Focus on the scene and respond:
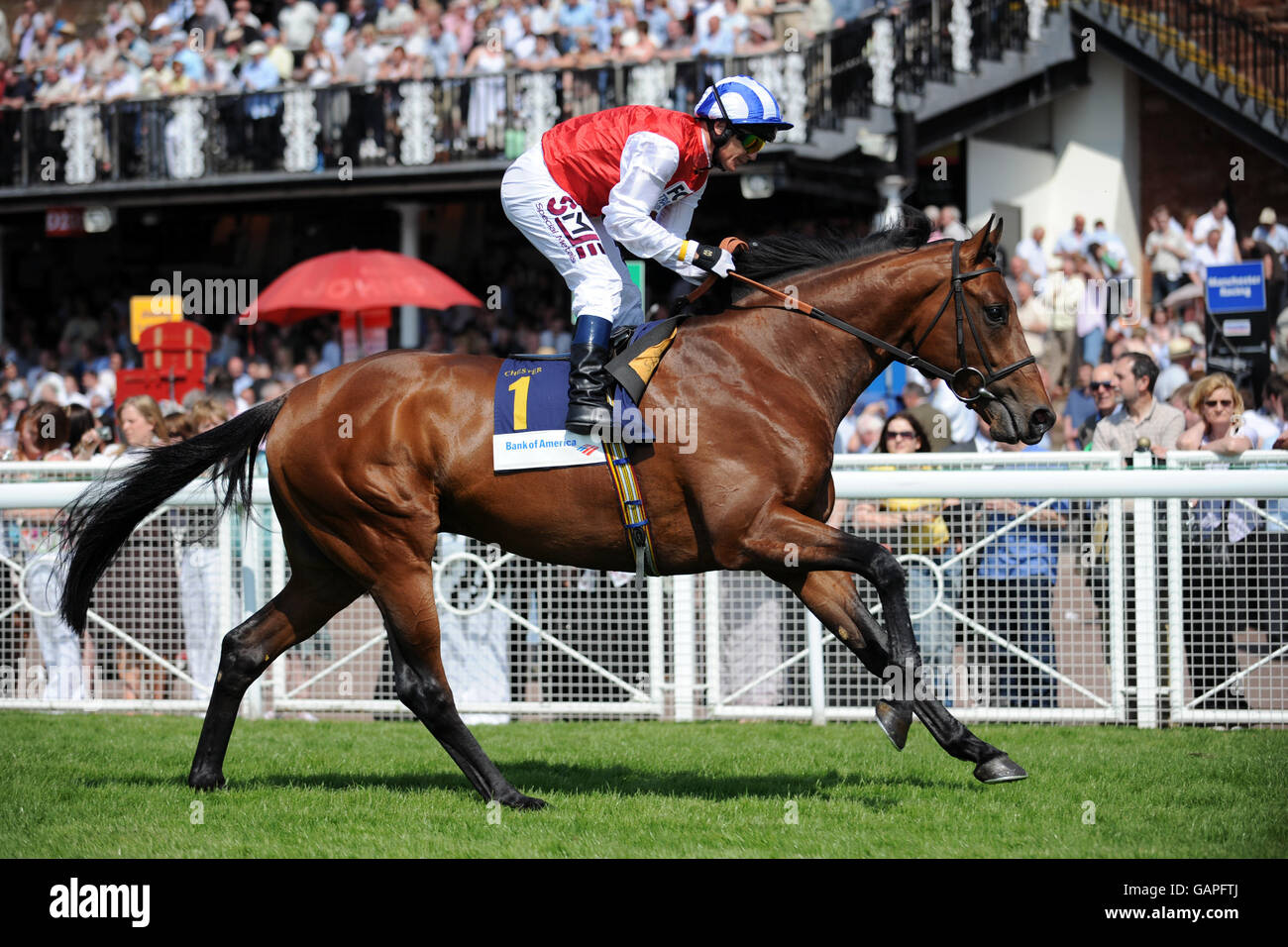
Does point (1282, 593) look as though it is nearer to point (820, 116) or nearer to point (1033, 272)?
point (1033, 272)

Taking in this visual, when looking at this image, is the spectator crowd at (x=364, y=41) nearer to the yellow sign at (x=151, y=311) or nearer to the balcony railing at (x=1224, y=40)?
the balcony railing at (x=1224, y=40)

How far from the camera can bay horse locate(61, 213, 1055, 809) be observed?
5.09 metres

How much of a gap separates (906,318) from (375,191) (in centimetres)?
1201

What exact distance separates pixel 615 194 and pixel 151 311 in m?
6.22

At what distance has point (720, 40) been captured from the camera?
579 inches

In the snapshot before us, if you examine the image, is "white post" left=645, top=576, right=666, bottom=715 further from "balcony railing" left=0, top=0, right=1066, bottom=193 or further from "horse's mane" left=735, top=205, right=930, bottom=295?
"balcony railing" left=0, top=0, right=1066, bottom=193

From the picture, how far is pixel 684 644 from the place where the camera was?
727 cm

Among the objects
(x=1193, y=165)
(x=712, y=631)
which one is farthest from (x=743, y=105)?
(x=1193, y=165)

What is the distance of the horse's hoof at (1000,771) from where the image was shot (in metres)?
5.02

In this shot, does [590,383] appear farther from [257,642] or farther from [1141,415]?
[1141,415]

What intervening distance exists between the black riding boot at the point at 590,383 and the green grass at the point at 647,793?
1.37m

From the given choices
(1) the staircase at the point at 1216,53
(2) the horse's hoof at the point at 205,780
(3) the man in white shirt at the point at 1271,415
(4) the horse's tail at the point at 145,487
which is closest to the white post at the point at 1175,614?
(3) the man in white shirt at the point at 1271,415

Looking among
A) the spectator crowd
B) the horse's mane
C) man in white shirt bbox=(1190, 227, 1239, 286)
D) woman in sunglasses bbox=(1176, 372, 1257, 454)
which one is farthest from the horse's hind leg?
man in white shirt bbox=(1190, 227, 1239, 286)

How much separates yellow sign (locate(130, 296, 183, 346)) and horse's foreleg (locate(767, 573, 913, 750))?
6332 millimetres
